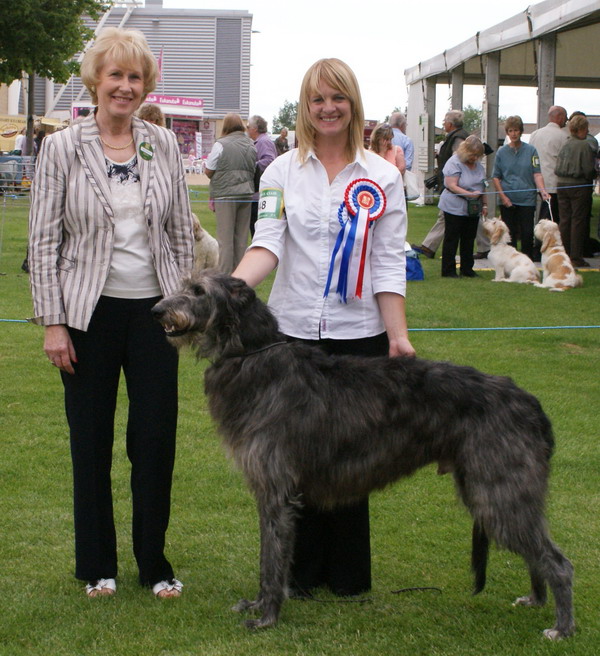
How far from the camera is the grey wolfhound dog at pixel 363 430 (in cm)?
345

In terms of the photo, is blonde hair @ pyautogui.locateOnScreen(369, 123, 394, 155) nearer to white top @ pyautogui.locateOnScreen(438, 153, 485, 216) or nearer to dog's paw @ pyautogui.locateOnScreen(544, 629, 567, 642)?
white top @ pyautogui.locateOnScreen(438, 153, 485, 216)

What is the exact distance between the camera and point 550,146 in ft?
47.8

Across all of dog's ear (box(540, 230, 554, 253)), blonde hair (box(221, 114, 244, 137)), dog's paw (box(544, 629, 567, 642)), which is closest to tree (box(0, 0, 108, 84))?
blonde hair (box(221, 114, 244, 137))

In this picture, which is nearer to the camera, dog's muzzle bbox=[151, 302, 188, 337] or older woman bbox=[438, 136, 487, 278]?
dog's muzzle bbox=[151, 302, 188, 337]

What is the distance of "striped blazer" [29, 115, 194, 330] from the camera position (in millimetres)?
3562

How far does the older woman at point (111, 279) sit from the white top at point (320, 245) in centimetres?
45

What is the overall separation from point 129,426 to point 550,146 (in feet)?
40.1

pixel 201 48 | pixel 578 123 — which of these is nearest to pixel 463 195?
pixel 578 123

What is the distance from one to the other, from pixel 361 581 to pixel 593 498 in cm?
177

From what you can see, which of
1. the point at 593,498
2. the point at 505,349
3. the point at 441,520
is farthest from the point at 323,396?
the point at 505,349

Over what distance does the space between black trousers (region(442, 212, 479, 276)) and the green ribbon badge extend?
9.51m

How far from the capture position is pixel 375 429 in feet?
11.5

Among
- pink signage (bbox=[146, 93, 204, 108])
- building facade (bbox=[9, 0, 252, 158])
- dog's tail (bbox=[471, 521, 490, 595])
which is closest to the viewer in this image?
dog's tail (bbox=[471, 521, 490, 595])

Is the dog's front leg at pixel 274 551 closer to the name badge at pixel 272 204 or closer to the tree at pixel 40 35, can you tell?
the name badge at pixel 272 204
